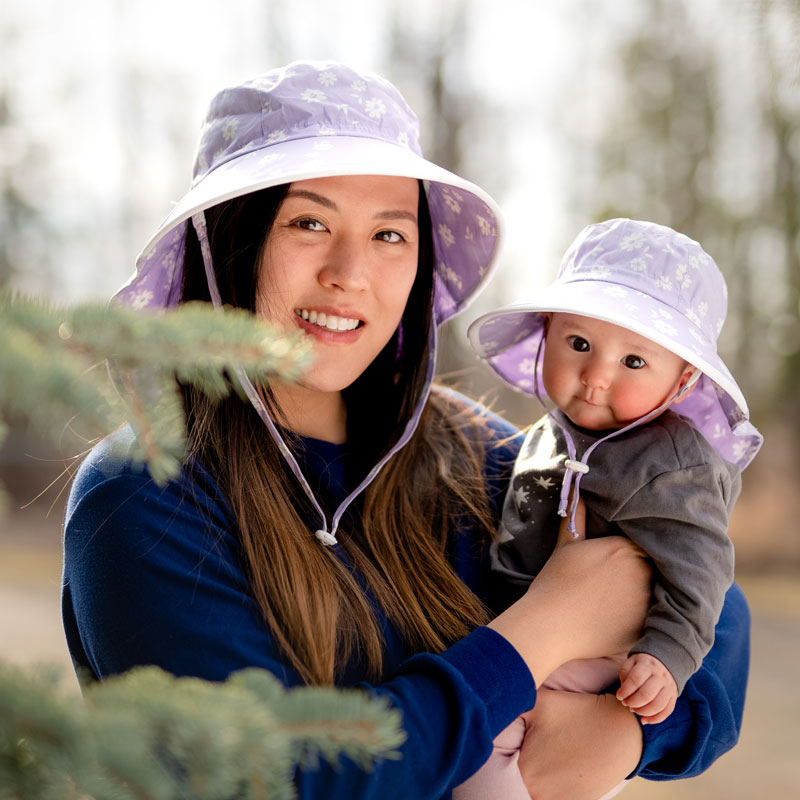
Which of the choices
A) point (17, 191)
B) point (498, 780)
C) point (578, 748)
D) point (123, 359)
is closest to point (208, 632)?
point (498, 780)

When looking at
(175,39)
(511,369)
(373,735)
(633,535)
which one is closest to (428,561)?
(633,535)

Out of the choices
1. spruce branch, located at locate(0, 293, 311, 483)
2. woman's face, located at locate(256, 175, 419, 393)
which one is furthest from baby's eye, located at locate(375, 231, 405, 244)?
spruce branch, located at locate(0, 293, 311, 483)

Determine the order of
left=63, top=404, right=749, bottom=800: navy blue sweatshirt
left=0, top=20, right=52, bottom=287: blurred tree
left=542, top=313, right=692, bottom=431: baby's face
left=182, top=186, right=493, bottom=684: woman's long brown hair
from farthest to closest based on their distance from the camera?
left=0, top=20, right=52, bottom=287: blurred tree
left=542, top=313, right=692, bottom=431: baby's face
left=182, top=186, right=493, bottom=684: woman's long brown hair
left=63, top=404, right=749, bottom=800: navy blue sweatshirt

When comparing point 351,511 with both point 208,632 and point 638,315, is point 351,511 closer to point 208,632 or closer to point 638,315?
point 208,632

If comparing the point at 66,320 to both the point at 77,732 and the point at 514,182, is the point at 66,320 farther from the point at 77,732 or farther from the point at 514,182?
the point at 514,182

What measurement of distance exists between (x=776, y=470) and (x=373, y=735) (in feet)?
24.9

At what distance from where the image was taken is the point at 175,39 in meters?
8.68

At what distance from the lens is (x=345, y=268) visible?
4.82 ft

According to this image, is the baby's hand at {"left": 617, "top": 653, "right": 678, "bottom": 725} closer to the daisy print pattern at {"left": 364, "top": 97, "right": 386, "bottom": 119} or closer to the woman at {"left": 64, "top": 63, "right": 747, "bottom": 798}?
the woman at {"left": 64, "top": 63, "right": 747, "bottom": 798}

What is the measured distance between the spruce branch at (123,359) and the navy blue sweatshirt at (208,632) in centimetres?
61

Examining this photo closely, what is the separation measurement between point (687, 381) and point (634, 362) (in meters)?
0.12

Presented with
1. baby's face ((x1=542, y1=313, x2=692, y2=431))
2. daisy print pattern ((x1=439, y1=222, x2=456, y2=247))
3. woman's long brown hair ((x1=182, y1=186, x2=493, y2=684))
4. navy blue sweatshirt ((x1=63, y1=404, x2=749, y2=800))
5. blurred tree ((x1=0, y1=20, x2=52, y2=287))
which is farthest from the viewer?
blurred tree ((x1=0, y1=20, x2=52, y2=287))

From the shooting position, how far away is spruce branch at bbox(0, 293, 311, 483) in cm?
52

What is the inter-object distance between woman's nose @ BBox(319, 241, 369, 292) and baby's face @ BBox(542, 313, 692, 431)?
0.36m
